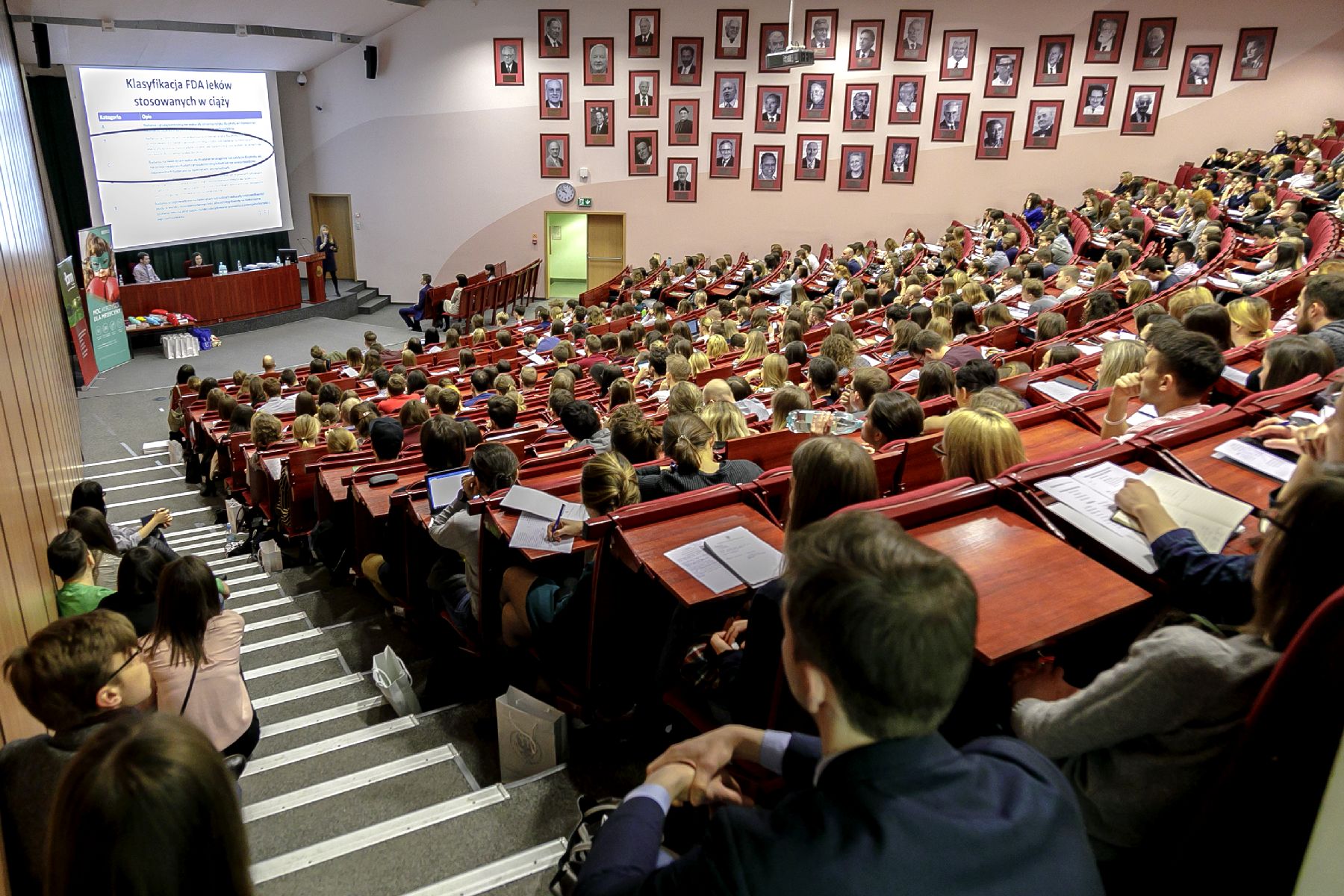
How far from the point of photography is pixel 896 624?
100cm

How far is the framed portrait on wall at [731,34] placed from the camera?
1470 cm

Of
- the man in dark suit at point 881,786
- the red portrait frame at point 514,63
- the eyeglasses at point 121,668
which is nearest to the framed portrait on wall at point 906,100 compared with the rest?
the red portrait frame at point 514,63

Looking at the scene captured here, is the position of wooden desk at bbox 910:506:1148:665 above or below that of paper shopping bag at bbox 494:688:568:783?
above

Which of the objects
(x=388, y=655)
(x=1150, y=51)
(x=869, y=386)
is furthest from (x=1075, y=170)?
(x=388, y=655)

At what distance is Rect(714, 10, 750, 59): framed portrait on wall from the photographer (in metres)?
14.7

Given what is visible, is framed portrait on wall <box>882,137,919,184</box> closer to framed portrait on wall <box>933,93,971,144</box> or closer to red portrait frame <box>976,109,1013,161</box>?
framed portrait on wall <box>933,93,971,144</box>

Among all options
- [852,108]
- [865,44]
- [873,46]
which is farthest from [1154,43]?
[852,108]

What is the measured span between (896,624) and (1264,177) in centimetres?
1399

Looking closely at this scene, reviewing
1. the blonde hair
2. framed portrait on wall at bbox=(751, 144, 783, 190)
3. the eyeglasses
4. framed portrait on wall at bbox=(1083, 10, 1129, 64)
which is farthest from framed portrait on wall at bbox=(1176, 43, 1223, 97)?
the eyeglasses

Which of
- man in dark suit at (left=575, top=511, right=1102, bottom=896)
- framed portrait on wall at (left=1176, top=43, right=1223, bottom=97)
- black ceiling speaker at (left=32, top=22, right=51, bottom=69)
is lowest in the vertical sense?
man in dark suit at (left=575, top=511, right=1102, bottom=896)

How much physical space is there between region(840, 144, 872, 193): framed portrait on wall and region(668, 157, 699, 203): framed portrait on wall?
2785 mm

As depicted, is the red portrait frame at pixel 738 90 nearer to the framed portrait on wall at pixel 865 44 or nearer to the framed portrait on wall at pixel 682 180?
the framed portrait on wall at pixel 682 180

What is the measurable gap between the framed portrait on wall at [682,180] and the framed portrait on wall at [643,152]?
1.07 feet

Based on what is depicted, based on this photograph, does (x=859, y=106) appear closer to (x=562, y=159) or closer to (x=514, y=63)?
(x=562, y=159)
